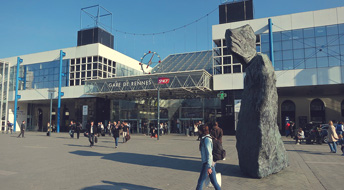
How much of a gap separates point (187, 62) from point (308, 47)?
1669 centimetres

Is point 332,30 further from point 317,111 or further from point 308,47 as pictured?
point 317,111

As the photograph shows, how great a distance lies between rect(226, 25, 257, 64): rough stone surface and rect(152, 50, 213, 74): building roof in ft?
79.7

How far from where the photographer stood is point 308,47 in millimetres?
26172

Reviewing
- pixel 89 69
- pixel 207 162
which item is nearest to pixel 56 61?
pixel 89 69

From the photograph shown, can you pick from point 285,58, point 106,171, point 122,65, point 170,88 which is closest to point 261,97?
point 106,171

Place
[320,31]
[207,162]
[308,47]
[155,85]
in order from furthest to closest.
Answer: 1. [155,85]
2. [308,47]
3. [320,31]
4. [207,162]

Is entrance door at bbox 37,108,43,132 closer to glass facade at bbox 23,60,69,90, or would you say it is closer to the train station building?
the train station building

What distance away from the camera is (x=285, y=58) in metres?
26.9

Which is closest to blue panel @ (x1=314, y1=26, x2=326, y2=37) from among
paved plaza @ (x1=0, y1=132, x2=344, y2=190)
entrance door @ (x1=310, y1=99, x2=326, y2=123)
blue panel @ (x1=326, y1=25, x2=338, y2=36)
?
blue panel @ (x1=326, y1=25, x2=338, y2=36)

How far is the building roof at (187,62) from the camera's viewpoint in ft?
114

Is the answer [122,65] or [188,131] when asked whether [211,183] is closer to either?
[188,131]

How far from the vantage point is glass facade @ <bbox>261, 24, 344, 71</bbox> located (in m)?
25.1

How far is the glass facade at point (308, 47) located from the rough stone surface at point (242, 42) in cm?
2054

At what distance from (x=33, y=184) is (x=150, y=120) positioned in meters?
29.3
